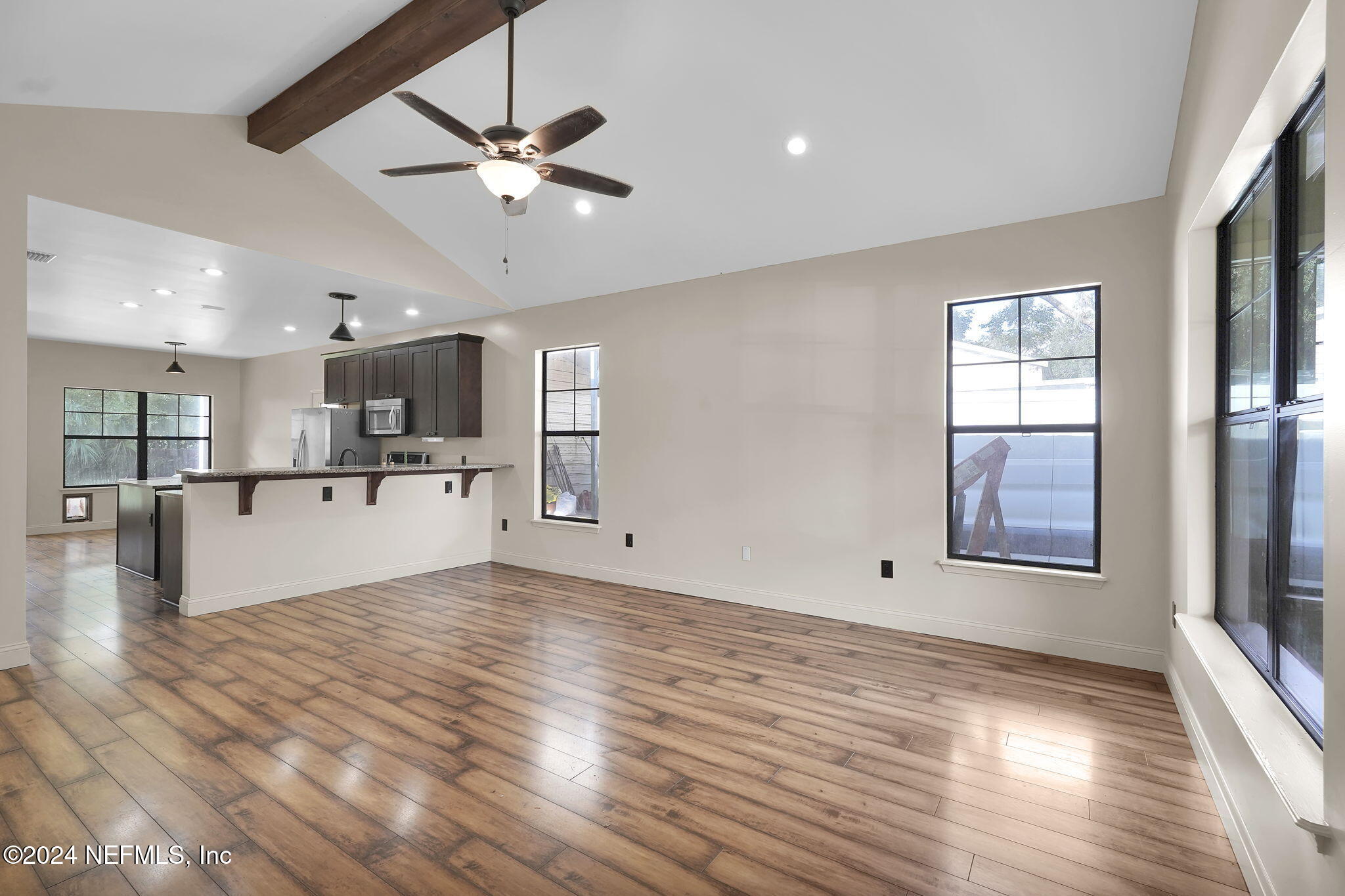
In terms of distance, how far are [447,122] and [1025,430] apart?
3530 millimetres

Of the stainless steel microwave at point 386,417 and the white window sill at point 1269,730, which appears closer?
the white window sill at point 1269,730

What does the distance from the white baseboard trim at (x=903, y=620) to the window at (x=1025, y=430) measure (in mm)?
428

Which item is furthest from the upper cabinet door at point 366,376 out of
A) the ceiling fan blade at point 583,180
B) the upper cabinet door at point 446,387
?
the ceiling fan blade at point 583,180

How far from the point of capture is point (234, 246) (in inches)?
171

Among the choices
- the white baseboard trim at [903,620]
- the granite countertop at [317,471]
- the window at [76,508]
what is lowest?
the white baseboard trim at [903,620]

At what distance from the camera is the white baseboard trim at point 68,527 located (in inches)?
316

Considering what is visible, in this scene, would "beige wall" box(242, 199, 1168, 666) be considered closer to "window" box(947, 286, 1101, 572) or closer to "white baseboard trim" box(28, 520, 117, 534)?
"window" box(947, 286, 1101, 572)

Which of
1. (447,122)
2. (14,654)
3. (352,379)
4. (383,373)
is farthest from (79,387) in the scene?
(447,122)

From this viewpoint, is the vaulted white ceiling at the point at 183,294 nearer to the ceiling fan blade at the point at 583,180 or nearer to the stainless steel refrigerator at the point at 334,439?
the stainless steel refrigerator at the point at 334,439

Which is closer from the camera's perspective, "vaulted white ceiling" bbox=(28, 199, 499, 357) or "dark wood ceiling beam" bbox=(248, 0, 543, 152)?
"dark wood ceiling beam" bbox=(248, 0, 543, 152)

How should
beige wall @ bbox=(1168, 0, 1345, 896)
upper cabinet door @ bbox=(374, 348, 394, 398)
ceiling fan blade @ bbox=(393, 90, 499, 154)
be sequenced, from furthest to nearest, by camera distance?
upper cabinet door @ bbox=(374, 348, 394, 398)
ceiling fan blade @ bbox=(393, 90, 499, 154)
beige wall @ bbox=(1168, 0, 1345, 896)

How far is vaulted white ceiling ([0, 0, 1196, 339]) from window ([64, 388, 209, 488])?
22.3 ft

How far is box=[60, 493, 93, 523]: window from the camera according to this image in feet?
27.2

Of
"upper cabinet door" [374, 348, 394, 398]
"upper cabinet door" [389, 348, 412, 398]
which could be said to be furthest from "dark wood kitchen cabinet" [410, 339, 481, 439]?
"upper cabinet door" [374, 348, 394, 398]
